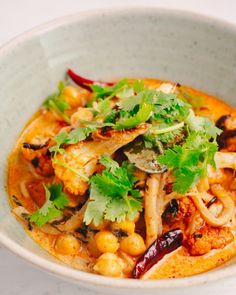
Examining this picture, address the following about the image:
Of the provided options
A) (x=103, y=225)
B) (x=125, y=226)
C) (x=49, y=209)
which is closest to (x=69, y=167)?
(x=49, y=209)

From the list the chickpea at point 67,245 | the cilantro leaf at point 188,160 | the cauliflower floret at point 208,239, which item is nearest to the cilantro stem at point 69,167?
the chickpea at point 67,245

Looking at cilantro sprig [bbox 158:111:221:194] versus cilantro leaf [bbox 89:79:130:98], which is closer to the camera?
cilantro sprig [bbox 158:111:221:194]

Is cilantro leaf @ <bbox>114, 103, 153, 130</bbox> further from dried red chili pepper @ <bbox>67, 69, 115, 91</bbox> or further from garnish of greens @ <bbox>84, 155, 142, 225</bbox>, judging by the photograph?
dried red chili pepper @ <bbox>67, 69, 115, 91</bbox>

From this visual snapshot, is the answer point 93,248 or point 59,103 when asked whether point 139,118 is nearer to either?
point 93,248

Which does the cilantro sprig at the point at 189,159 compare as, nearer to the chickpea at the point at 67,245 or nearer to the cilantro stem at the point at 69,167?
the cilantro stem at the point at 69,167

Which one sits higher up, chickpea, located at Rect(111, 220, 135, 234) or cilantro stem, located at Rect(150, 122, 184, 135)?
cilantro stem, located at Rect(150, 122, 184, 135)

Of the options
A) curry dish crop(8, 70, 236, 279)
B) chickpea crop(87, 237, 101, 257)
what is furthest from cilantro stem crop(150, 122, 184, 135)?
chickpea crop(87, 237, 101, 257)
